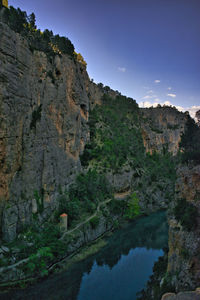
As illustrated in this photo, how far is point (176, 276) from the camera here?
40.4ft

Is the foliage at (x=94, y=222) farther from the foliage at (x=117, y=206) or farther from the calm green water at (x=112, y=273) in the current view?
the foliage at (x=117, y=206)

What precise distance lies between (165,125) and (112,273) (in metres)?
54.6

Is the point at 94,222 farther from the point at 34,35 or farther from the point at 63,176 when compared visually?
the point at 34,35

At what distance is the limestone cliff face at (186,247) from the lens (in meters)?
11.2

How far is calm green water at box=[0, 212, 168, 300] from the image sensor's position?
1789 centimetres

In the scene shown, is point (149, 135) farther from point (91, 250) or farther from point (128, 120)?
point (91, 250)

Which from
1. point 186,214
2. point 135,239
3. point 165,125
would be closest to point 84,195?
point 135,239

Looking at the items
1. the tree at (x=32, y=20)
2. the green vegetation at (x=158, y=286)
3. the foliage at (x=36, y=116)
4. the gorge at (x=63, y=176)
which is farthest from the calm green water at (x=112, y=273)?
the tree at (x=32, y=20)

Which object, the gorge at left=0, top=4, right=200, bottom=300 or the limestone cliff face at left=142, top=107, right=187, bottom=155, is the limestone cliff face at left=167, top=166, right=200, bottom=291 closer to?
the gorge at left=0, top=4, right=200, bottom=300

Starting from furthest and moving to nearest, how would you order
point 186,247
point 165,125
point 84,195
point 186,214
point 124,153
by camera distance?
1. point 165,125
2. point 124,153
3. point 84,195
4. point 186,214
5. point 186,247

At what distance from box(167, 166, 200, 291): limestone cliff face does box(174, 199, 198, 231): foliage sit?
9.5 inches

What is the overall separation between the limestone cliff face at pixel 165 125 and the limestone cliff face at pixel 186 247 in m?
48.1

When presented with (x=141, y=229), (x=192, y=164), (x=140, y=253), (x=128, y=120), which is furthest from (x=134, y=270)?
(x=128, y=120)

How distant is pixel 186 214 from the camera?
1335 centimetres
